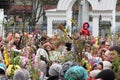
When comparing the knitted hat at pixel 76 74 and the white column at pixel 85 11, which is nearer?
the knitted hat at pixel 76 74

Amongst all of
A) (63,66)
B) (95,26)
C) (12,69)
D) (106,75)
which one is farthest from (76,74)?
(95,26)

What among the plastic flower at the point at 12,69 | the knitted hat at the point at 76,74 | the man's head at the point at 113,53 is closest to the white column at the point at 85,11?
the man's head at the point at 113,53

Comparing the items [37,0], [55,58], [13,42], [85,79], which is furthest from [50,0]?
[85,79]

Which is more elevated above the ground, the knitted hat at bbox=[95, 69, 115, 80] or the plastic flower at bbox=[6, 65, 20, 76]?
the knitted hat at bbox=[95, 69, 115, 80]

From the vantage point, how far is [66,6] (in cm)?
3177

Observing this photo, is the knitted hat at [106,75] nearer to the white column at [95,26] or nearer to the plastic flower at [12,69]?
the plastic flower at [12,69]

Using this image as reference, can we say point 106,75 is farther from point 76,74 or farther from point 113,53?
point 113,53

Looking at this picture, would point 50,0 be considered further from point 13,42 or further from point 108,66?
point 108,66

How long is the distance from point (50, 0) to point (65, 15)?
19628mm

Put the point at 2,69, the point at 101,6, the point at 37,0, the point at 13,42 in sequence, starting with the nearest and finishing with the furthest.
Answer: the point at 2,69 → the point at 13,42 → the point at 101,6 → the point at 37,0

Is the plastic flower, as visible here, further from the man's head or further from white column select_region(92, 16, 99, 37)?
white column select_region(92, 16, 99, 37)

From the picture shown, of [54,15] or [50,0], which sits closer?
[54,15]

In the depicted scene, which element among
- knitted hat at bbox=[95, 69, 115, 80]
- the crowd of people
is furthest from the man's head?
knitted hat at bbox=[95, 69, 115, 80]

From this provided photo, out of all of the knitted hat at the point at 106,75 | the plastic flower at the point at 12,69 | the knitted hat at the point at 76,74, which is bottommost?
the plastic flower at the point at 12,69
